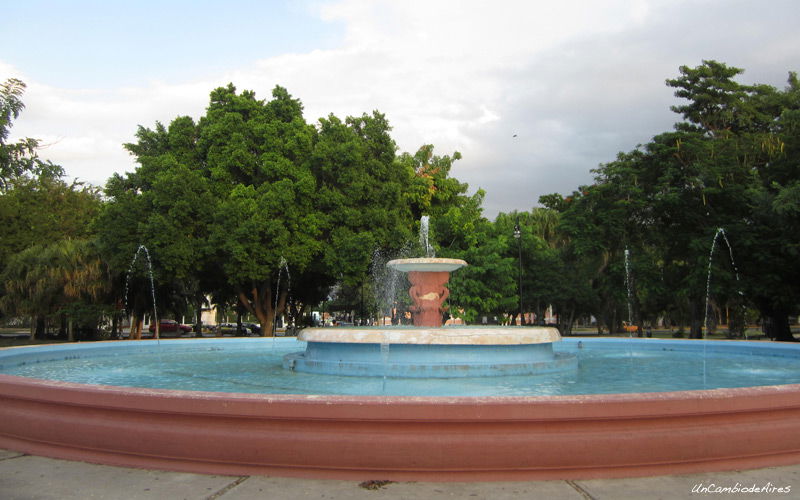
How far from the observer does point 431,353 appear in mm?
10594

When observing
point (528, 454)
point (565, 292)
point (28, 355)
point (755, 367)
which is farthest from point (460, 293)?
point (528, 454)

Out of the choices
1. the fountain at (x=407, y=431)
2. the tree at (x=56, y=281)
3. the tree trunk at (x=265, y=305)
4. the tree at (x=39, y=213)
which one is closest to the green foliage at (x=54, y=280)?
the tree at (x=56, y=281)

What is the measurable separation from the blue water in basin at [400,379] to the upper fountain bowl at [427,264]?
3.80 metres

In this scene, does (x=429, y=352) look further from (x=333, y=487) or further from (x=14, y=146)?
(x=14, y=146)

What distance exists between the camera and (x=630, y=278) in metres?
31.8

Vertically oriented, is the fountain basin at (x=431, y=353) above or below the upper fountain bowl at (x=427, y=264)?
below

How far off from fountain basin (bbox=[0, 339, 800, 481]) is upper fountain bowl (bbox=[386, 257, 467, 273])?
31.7 ft

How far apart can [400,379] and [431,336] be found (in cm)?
97

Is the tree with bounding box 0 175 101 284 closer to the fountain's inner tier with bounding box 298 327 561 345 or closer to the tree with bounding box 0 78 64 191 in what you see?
the tree with bounding box 0 78 64 191

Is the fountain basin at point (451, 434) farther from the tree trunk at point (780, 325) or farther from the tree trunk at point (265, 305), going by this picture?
the tree trunk at point (780, 325)

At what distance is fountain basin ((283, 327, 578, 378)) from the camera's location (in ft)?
34.1

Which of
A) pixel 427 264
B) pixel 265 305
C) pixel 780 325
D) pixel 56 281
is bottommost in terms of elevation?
pixel 780 325

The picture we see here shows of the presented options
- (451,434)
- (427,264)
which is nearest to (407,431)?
(451,434)

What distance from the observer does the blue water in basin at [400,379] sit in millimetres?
9062
